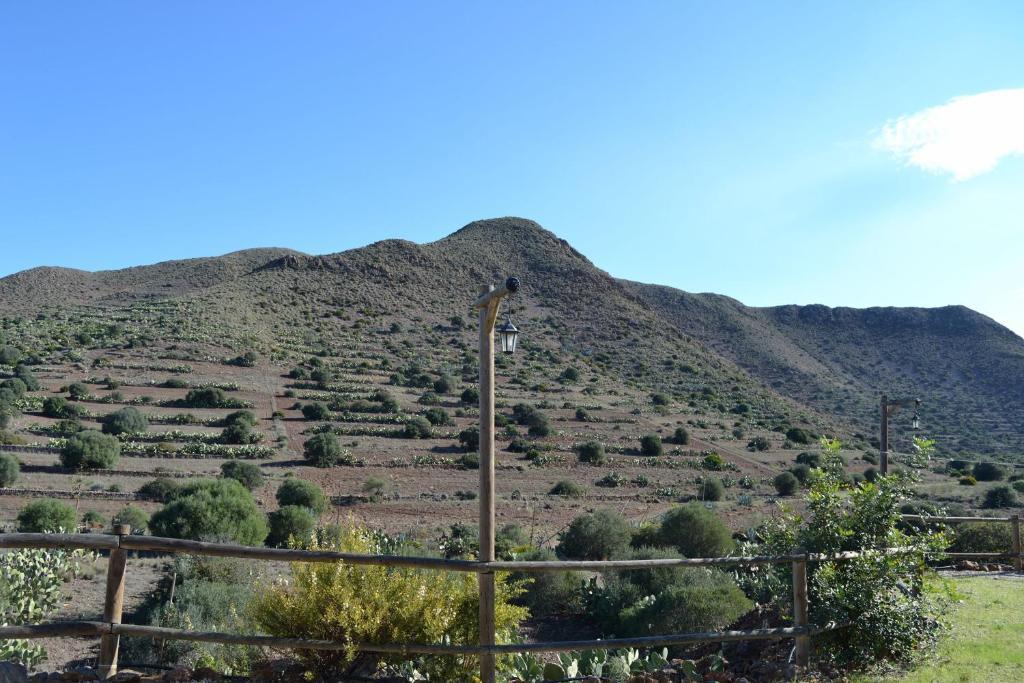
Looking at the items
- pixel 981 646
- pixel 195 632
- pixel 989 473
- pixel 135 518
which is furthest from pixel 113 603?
pixel 989 473

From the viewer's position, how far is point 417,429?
4278 centimetres

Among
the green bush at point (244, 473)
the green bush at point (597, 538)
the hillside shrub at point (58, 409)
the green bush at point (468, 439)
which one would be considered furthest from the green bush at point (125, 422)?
the green bush at point (597, 538)

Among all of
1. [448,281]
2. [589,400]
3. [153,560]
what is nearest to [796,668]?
[153,560]

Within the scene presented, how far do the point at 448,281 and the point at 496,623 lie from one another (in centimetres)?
7536

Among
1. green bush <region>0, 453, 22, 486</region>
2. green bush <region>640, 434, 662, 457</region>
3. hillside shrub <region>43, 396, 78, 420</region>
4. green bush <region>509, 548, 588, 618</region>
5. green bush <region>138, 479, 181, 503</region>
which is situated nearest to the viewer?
green bush <region>509, 548, 588, 618</region>

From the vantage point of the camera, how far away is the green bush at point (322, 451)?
35.3 meters

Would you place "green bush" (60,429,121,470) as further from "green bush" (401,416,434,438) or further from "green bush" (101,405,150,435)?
"green bush" (401,416,434,438)

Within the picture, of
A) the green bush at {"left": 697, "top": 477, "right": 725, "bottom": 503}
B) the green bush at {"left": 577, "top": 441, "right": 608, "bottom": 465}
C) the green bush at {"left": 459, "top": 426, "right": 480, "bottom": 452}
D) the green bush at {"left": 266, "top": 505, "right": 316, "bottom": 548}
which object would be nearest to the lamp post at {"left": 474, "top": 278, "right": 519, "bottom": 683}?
the green bush at {"left": 266, "top": 505, "right": 316, "bottom": 548}

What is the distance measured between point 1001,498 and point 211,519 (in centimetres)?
3046

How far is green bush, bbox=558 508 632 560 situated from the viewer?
20359mm

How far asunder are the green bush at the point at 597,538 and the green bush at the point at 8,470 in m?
19.9

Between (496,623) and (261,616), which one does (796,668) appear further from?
(261,616)

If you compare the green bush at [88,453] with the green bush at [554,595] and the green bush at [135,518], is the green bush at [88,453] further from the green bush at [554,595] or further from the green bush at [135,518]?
the green bush at [554,595]

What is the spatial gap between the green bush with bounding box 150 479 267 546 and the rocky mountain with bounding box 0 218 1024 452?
124ft
